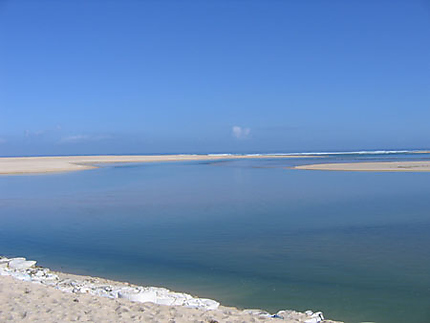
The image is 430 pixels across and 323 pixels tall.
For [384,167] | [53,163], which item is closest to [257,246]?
[384,167]

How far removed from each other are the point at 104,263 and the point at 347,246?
20.8ft

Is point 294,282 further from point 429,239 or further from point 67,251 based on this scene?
point 67,251

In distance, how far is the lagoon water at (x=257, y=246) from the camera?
25.1 ft

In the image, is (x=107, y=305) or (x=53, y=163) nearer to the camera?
(x=107, y=305)

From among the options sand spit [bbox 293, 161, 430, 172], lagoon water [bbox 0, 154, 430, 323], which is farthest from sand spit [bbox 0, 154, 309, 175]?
sand spit [bbox 293, 161, 430, 172]

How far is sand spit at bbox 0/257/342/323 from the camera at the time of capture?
6.02 m

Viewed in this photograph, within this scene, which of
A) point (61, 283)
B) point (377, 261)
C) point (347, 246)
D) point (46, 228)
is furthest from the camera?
point (46, 228)

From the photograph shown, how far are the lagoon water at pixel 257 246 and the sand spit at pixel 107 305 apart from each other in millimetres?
804

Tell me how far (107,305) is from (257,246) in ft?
17.2

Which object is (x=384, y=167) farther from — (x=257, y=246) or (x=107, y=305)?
(x=107, y=305)

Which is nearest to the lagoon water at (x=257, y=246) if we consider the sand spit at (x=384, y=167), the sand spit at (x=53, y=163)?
the sand spit at (x=384, y=167)

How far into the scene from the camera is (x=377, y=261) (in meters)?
9.38

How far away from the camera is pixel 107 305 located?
656cm

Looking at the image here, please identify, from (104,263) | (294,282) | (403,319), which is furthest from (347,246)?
(104,263)
